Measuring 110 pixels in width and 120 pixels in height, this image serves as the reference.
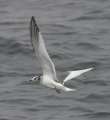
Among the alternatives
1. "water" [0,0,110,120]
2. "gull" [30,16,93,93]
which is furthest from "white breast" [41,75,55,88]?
"water" [0,0,110,120]

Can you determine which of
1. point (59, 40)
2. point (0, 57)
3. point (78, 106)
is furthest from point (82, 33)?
point (78, 106)

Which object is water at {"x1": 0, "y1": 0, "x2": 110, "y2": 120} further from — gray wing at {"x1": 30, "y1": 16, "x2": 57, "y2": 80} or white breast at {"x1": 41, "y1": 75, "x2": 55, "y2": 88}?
gray wing at {"x1": 30, "y1": 16, "x2": 57, "y2": 80}

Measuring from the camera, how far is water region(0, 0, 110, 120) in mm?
16789

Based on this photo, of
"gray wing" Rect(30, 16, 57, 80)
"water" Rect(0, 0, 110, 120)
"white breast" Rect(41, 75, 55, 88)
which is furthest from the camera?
"water" Rect(0, 0, 110, 120)

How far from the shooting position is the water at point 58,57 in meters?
16.8

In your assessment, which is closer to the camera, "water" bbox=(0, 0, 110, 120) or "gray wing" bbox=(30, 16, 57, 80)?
"gray wing" bbox=(30, 16, 57, 80)

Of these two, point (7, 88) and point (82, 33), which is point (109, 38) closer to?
point (82, 33)

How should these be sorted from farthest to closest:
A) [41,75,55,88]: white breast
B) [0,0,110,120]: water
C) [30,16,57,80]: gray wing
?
1. [0,0,110,120]: water
2. [41,75,55,88]: white breast
3. [30,16,57,80]: gray wing

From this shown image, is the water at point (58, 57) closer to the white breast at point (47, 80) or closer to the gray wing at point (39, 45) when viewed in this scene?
the white breast at point (47, 80)

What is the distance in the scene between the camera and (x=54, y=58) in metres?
19.2

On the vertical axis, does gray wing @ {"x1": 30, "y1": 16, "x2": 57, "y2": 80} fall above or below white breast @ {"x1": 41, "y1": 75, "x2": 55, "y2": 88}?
above

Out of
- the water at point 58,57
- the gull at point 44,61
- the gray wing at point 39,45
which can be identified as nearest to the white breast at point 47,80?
the gull at point 44,61

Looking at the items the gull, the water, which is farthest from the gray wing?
the water

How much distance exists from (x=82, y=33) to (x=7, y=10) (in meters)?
2.60
